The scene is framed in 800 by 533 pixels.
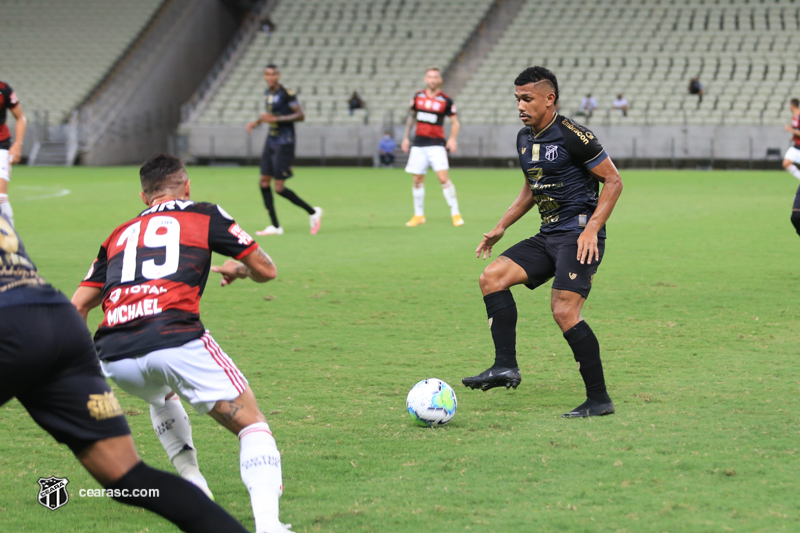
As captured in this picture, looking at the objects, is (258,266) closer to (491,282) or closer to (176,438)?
(176,438)

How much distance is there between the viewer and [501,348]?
5.48 m

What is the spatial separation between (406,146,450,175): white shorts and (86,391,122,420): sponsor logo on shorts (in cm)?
1191

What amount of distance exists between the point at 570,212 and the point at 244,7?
3759cm

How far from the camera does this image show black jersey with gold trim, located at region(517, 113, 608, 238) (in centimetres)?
526

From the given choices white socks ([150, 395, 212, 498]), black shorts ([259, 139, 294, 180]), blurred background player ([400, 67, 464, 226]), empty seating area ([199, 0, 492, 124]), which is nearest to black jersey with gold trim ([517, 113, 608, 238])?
white socks ([150, 395, 212, 498])

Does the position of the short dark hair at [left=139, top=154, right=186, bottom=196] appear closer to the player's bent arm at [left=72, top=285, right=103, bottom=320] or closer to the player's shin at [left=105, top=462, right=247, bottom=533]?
the player's bent arm at [left=72, top=285, right=103, bottom=320]

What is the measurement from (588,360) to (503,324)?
2.24ft

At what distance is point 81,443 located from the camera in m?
2.89

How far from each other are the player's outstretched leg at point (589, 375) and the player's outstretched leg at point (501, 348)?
47 centimetres

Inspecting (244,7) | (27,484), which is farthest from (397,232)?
(244,7)

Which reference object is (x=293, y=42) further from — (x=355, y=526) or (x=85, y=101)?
(x=355, y=526)

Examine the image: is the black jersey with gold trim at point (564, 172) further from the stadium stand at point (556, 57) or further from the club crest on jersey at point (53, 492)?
the stadium stand at point (556, 57)

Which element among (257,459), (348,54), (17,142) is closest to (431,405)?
(257,459)

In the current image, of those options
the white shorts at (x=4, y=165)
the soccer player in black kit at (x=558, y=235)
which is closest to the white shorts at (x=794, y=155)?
the soccer player in black kit at (x=558, y=235)
